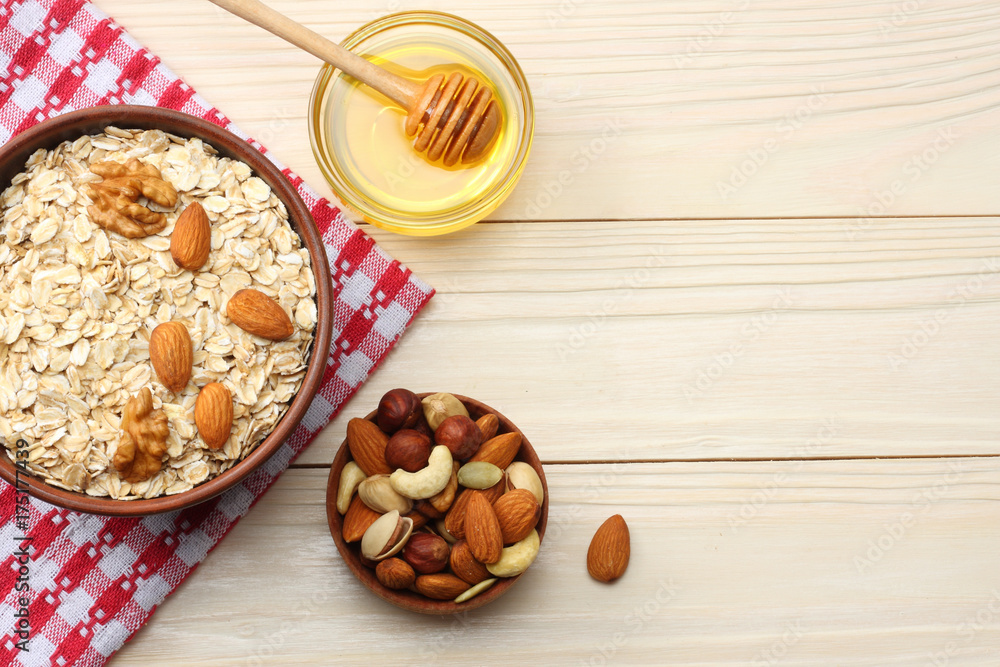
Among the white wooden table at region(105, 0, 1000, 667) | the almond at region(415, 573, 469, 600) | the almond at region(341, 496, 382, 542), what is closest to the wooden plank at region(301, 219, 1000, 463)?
the white wooden table at region(105, 0, 1000, 667)

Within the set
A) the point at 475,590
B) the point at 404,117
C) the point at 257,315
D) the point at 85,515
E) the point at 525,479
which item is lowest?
the point at 85,515

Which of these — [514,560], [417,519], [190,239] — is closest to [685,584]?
[514,560]

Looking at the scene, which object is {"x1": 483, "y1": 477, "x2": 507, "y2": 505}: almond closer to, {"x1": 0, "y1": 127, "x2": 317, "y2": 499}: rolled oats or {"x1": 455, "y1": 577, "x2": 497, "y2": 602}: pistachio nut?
{"x1": 455, "y1": 577, "x2": 497, "y2": 602}: pistachio nut

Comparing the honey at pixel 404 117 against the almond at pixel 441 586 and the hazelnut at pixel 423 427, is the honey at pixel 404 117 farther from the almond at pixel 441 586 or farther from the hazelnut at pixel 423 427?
the almond at pixel 441 586

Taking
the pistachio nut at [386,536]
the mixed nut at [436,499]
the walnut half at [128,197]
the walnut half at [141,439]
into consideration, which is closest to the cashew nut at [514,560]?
the mixed nut at [436,499]

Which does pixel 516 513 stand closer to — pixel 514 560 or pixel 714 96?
pixel 514 560

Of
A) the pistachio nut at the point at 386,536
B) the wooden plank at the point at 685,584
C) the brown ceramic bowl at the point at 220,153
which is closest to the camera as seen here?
the brown ceramic bowl at the point at 220,153
